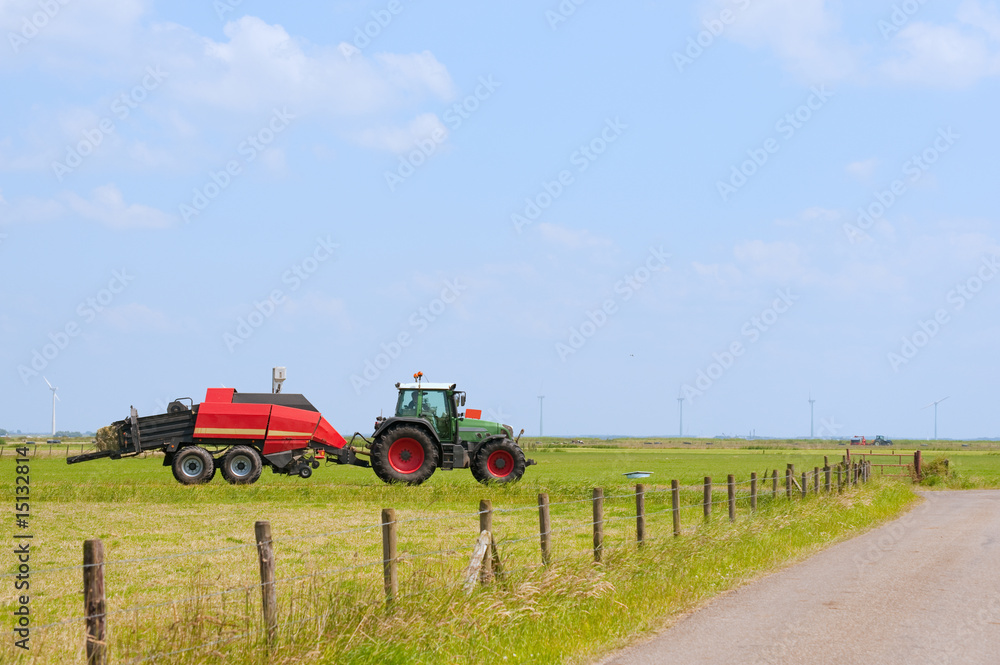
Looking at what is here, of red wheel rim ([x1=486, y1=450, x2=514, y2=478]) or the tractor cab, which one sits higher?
the tractor cab

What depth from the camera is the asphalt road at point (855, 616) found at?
8227mm

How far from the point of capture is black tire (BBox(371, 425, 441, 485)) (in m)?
26.9

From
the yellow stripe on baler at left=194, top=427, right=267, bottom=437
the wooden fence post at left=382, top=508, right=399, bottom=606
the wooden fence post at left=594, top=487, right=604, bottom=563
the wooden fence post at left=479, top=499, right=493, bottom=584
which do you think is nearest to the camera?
the wooden fence post at left=382, top=508, right=399, bottom=606

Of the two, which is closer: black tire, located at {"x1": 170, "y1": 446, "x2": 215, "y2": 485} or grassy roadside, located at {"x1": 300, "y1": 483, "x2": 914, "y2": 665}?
grassy roadside, located at {"x1": 300, "y1": 483, "x2": 914, "y2": 665}

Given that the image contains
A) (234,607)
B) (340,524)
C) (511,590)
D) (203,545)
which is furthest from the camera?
(340,524)

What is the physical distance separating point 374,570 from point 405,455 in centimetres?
1477

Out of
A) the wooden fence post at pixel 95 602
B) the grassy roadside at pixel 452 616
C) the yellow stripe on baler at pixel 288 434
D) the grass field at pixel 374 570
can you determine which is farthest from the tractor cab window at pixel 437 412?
the wooden fence post at pixel 95 602

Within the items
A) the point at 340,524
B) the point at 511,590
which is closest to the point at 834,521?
the point at 340,524

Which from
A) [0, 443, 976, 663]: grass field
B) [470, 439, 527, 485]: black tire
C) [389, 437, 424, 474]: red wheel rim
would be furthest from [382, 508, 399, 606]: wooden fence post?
[470, 439, 527, 485]: black tire

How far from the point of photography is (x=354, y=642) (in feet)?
25.1

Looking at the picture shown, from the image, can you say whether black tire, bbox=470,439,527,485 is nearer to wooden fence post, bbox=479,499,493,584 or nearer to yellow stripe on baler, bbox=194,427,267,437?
yellow stripe on baler, bbox=194,427,267,437

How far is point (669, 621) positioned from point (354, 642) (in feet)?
11.3

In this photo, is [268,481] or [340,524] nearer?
[340,524]

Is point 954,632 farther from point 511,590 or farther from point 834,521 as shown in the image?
point 834,521
